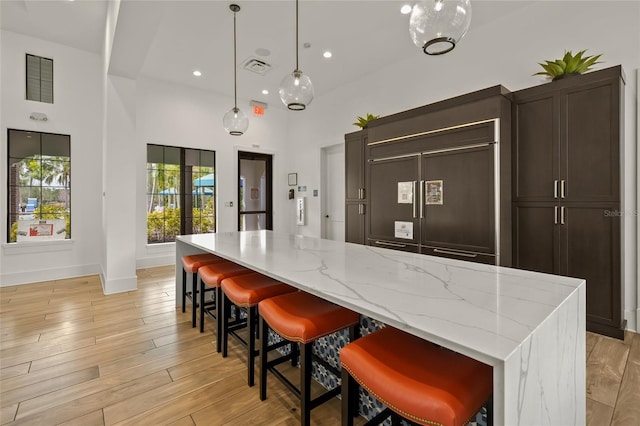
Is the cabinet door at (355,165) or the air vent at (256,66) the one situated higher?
the air vent at (256,66)

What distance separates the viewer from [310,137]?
6.27 meters

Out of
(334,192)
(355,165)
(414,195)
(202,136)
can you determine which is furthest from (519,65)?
(202,136)

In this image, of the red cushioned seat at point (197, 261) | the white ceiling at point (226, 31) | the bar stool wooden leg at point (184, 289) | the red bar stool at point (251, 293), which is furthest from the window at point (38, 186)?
the red bar stool at point (251, 293)

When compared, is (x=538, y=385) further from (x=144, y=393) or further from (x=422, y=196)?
(x=422, y=196)

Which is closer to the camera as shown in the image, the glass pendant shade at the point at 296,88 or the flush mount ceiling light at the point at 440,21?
the flush mount ceiling light at the point at 440,21

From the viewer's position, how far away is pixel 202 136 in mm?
5723

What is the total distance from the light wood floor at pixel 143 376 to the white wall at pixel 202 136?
242 centimetres

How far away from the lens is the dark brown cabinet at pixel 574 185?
2.43m

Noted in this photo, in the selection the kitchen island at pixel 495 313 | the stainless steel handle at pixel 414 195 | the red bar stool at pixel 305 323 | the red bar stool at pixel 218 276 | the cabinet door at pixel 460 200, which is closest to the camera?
the kitchen island at pixel 495 313

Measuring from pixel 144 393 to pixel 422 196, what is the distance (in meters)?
3.03

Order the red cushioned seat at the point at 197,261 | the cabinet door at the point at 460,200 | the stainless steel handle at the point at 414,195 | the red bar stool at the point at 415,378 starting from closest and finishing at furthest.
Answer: the red bar stool at the point at 415,378 → the red cushioned seat at the point at 197,261 → the cabinet door at the point at 460,200 → the stainless steel handle at the point at 414,195

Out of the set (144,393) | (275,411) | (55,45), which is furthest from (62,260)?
(275,411)

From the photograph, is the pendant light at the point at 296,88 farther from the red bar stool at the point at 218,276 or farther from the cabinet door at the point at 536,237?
the cabinet door at the point at 536,237

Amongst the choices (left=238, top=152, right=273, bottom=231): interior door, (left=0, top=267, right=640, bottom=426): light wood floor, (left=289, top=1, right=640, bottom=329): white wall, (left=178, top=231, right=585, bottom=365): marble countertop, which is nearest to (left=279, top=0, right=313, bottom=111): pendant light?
(left=178, top=231, right=585, bottom=365): marble countertop
